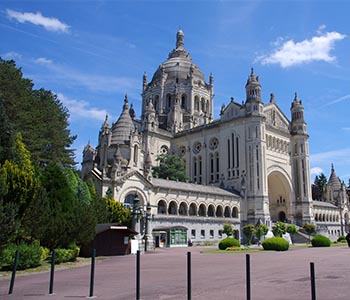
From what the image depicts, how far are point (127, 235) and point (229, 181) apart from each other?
124ft

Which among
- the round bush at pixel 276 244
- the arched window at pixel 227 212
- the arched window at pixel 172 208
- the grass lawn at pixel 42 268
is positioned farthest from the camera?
the arched window at pixel 227 212

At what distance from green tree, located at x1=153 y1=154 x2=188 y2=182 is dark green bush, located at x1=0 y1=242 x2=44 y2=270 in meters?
45.1

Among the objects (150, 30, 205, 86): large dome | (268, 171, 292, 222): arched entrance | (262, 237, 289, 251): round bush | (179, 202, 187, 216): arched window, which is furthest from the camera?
(150, 30, 205, 86): large dome

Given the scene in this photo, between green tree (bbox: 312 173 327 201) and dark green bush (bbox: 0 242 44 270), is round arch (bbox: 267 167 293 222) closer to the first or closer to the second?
green tree (bbox: 312 173 327 201)

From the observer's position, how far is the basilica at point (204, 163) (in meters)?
53.2

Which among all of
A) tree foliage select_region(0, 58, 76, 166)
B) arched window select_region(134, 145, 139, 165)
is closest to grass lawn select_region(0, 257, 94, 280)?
tree foliage select_region(0, 58, 76, 166)

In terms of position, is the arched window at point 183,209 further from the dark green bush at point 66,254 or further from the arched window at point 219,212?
the dark green bush at point 66,254

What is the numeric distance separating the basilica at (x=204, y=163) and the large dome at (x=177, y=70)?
0.25 meters

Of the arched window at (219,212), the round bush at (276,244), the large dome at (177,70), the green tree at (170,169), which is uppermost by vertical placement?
the large dome at (177,70)

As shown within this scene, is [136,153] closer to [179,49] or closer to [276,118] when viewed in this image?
[276,118]

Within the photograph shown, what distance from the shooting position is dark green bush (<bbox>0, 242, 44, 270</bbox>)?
74.1 ft

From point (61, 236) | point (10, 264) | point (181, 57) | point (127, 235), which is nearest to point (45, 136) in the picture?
point (127, 235)

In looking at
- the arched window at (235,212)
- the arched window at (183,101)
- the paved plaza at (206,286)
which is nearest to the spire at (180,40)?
the arched window at (183,101)

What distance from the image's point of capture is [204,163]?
77.0 m
